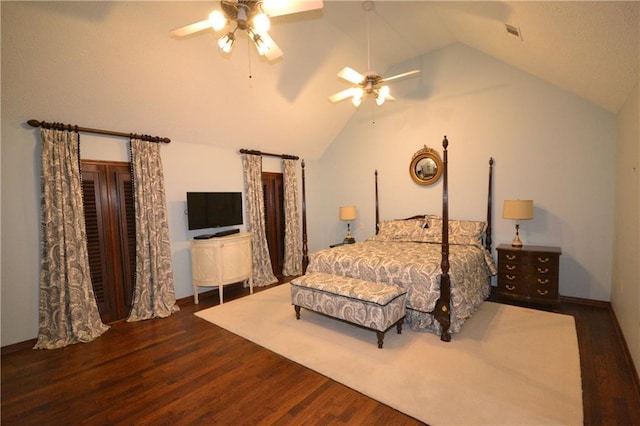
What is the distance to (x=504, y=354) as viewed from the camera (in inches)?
109

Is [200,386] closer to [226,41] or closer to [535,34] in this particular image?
[226,41]

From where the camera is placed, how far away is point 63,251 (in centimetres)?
329

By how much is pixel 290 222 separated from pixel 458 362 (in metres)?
4.10

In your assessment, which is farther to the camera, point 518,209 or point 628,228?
point 518,209

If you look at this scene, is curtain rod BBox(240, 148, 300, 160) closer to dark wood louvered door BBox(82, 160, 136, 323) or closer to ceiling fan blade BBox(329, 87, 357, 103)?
dark wood louvered door BBox(82, 160, 136, 323)

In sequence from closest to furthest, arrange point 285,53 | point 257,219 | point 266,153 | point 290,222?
1. point 285,53
2. point 257,219
3. point 266,153
4. point 290,222

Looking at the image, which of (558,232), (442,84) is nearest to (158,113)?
(442,84)

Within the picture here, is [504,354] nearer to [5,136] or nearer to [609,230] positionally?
[609,230]

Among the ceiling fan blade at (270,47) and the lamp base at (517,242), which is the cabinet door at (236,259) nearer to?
the ceiling fan blade at (270,47)

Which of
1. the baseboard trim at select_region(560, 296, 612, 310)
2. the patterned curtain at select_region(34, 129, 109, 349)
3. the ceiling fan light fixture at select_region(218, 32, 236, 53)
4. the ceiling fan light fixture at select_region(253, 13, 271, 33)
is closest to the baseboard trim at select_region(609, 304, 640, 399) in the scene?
the baseboard trim at select_region(560, 296, 612, 310)

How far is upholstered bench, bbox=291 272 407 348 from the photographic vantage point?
2.96 metres

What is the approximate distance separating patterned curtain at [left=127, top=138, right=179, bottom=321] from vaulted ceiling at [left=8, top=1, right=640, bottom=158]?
0.51 metres

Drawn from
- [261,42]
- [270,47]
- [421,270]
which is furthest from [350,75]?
[421,270]

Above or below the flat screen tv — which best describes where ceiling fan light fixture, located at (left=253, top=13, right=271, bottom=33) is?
above
